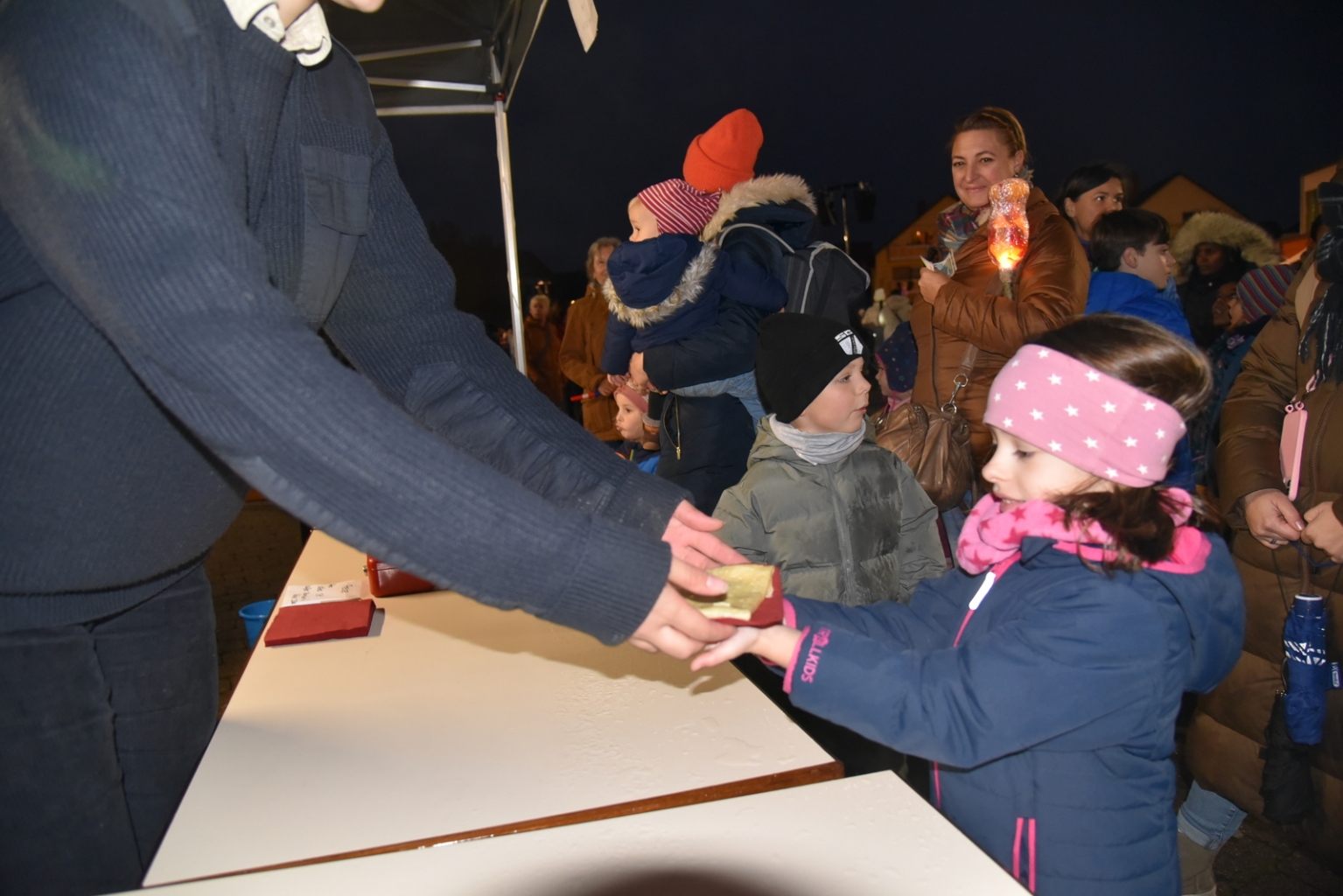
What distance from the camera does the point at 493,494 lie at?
0.81m

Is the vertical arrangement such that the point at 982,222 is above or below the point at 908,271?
above

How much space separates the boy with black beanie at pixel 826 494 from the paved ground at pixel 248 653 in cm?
128

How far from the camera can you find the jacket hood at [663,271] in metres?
2.87

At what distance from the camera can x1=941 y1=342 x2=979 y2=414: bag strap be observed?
8.75ft

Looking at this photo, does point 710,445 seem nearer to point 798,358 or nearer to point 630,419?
point 798,358

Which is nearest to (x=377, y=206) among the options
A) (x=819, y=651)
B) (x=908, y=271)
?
(x=819, y=651)

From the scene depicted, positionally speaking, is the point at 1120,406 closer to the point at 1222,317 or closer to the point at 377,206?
the point at 377,206

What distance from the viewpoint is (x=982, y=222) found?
9.21ft

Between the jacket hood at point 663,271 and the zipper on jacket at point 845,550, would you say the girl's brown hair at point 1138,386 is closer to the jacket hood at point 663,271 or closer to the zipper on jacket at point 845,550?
the zipper on jacket at point 845,550

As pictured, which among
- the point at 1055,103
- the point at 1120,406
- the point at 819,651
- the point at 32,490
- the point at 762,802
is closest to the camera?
the point at 32,490

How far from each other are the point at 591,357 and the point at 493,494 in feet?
15.1

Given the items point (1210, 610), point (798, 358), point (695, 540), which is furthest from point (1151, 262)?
point (695, 540)

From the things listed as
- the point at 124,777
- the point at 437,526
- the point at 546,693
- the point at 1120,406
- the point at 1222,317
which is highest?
the point at 437,526

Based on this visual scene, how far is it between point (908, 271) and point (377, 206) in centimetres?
3244
